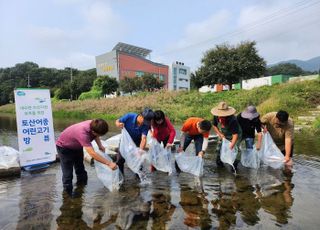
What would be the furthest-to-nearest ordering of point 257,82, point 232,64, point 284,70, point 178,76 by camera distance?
1. point 284,70
2. point 178,76
3. point 257,82
4. point 232,64

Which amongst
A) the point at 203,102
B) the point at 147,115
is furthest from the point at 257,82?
the point at 147,115

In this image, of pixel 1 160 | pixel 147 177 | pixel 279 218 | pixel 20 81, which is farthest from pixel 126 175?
pixel 20 81

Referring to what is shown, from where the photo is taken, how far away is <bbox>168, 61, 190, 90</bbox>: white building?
82944 mm

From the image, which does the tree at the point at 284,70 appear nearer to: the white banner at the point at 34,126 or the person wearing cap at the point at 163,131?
the person wearing cap at the point at 163,131

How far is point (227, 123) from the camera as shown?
20.4 feet

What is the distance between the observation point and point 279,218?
159 inches

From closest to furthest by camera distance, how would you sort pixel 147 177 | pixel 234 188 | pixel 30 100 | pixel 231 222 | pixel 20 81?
pixel 231 222 < pixel 234 188 < pixel 147 177 < pixel 30 100 < pixel 20 81

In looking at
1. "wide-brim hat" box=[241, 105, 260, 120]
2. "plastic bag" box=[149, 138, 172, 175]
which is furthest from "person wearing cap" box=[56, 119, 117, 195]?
"wide-brim hat" box=[241, 105, 260, 120]

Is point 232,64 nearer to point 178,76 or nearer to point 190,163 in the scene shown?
point 190,163

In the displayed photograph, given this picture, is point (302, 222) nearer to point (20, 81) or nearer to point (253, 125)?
point (253, 125)

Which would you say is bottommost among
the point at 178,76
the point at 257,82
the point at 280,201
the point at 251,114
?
the point at 280,201

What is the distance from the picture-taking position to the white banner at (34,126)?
21.0 feet

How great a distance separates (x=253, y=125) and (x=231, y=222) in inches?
115

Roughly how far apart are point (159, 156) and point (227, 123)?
1.54 meters
